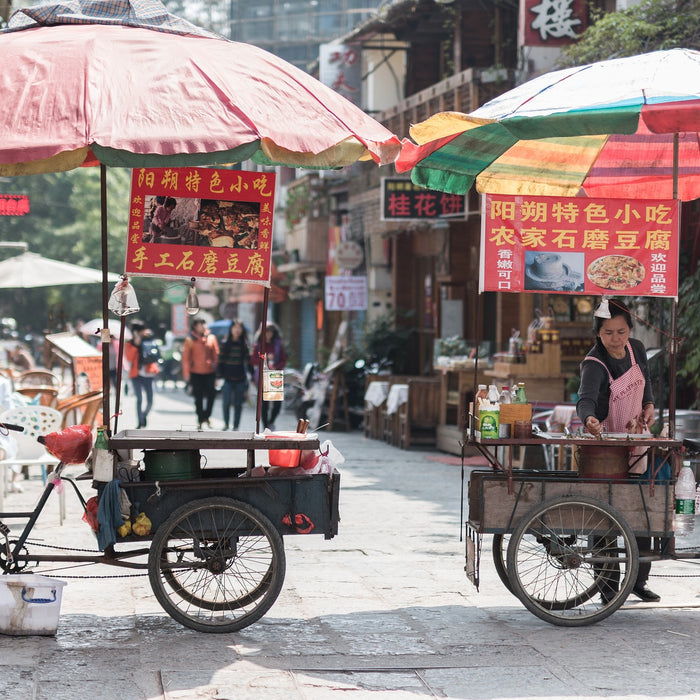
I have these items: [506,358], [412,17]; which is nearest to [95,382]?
[506,358]

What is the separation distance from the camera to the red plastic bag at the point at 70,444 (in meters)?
6.29

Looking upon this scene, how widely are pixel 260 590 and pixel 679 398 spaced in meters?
9.07

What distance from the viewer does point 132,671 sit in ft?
18.1

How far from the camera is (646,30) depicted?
12.5m

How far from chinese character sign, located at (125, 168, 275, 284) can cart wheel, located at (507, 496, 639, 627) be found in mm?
2050

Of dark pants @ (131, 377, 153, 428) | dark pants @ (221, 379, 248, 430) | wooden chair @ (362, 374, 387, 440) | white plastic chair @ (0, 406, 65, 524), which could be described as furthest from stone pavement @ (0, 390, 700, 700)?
dark pants @ (131, 377, 153, 428)

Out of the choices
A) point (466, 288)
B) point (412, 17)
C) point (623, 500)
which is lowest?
point (623, 500)

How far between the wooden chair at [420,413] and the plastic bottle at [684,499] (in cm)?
1034

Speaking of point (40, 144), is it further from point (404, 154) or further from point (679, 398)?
point (679, 398)

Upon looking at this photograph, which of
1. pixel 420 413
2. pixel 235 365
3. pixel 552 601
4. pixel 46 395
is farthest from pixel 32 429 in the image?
pixel 235 365

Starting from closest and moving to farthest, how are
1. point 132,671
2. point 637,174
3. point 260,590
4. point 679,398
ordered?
point 132,671, point 260,590, point 637,174, point 679,398

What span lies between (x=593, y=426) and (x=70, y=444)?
9.48 ft

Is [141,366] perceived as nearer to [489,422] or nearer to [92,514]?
[92,514]

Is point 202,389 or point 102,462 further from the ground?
point 102,462
